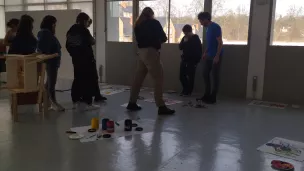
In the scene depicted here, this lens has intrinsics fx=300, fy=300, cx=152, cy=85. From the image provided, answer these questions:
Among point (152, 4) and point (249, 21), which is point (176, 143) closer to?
point (249, 21)

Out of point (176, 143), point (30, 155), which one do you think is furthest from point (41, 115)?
point (176, 143)

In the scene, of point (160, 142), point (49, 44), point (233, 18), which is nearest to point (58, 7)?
point (49, 44)

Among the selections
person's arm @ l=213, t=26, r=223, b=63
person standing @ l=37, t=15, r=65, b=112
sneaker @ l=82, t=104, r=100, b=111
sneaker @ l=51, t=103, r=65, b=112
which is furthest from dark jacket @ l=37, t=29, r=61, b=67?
person's arm @ l=213, t=26, r=223, b=63

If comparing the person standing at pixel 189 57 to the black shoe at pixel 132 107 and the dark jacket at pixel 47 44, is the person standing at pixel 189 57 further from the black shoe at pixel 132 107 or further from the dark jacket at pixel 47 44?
the dark jacket at pixel 47 44

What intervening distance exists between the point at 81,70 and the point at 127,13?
2744 mm

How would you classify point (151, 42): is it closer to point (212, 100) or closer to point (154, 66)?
point (154, 66)

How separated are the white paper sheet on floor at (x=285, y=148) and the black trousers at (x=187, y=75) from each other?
2537 millimetres

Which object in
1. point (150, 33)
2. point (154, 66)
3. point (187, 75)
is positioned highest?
point (150, 33)

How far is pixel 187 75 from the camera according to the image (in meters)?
5.58

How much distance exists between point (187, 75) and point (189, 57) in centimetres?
37

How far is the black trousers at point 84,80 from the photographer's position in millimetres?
4137

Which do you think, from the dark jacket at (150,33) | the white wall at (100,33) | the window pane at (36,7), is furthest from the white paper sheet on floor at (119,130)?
the window pane at (36,7)

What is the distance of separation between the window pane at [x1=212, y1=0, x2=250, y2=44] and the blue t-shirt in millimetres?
841

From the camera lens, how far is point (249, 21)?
517cm
